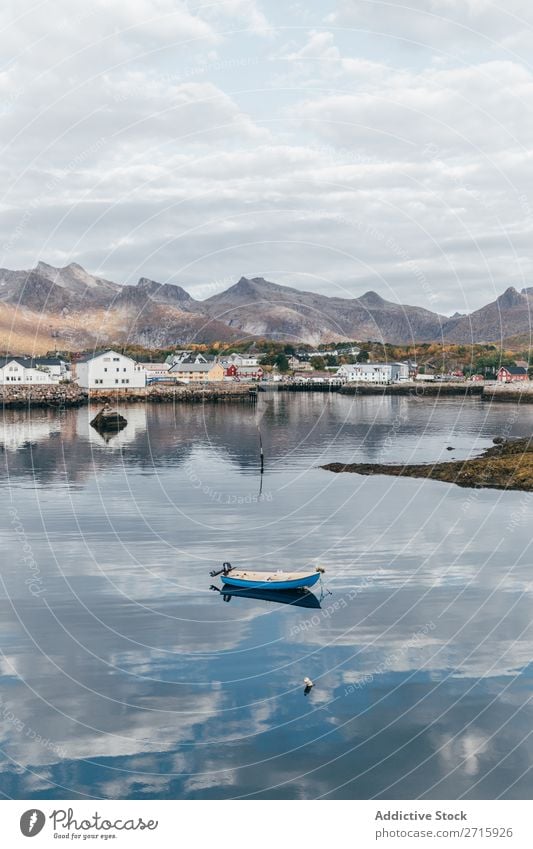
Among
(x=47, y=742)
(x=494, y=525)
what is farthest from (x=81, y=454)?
(x=47, y=742)

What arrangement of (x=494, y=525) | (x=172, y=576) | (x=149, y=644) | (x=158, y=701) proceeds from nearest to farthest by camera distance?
(x=158, y=701) → (x=149, y=644) → (x=172, y=576) → (x=494, y=525)

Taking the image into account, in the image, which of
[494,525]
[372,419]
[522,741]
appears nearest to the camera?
[522,741]

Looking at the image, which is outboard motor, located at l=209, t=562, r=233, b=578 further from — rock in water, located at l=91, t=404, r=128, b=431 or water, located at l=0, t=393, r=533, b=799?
rock in water, located at l=91, t=404, r=128, b=431

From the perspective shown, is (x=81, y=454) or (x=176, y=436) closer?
(x=81, y=454)

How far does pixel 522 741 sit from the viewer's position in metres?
23.0

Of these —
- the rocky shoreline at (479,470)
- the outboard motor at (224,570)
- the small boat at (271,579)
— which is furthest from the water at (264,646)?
the rocky shoreline at (479,470)

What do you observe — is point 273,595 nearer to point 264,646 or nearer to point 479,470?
point 264,646

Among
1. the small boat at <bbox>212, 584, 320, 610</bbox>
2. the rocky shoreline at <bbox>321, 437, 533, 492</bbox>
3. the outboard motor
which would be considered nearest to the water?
the small boat at <bbox>212, 584, 320, 610</bbox>

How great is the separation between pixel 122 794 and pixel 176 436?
294ft

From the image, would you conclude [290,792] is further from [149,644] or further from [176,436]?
[176,436]

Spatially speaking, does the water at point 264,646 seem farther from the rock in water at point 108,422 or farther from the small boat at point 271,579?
the rock in water at point 108,422

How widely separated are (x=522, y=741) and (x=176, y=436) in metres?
88.8

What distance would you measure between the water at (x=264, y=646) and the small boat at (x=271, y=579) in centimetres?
87

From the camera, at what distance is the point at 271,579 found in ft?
120
